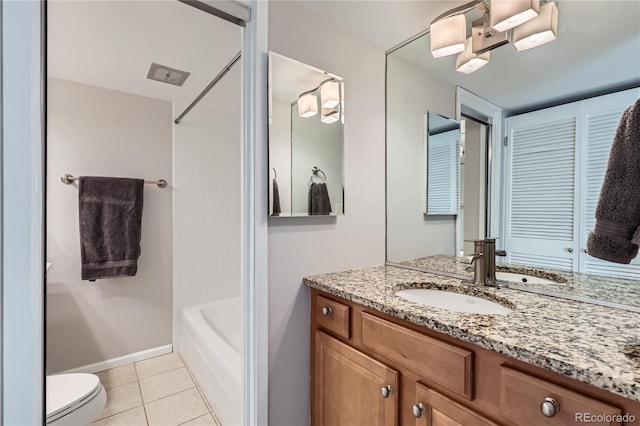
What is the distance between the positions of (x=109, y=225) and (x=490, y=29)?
2.56 m

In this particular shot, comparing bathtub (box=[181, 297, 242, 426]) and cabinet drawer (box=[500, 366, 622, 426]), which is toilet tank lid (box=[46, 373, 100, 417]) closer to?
bathtub (box=[181, 297, 242, 426])

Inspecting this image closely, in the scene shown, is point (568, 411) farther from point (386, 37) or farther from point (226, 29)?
point (226, 29)

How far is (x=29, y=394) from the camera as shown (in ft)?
2.53

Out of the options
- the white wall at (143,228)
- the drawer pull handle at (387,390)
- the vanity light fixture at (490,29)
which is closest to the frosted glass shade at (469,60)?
the vanity light fixture at (490,29)

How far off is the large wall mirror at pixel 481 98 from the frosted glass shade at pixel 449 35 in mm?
49

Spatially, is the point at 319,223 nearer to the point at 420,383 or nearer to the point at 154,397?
the point at 420,383

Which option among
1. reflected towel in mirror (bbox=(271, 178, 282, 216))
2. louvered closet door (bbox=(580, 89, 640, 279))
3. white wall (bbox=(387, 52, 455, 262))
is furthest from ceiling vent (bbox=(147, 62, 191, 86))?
louvered closet door (bbox=(580, 89, 640, 279))

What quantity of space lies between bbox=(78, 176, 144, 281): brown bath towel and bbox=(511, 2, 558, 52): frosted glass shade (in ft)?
8.05

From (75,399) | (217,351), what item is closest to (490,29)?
(217,351)

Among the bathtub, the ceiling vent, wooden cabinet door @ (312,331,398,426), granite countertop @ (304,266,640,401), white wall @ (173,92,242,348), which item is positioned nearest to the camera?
granite countertop @ (304,266,640,401)

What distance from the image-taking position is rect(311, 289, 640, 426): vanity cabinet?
1.94ft

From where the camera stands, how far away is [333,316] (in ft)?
3.79

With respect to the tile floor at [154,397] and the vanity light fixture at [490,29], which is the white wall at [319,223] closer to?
the vanity light fixture at [490,29]

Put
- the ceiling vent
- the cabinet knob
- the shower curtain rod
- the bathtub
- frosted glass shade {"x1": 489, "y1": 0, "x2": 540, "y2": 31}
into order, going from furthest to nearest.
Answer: the ceiling vent, the shower curtain rod, the bathtub, frosted glass shade {"x1": 489, "y1": 0, "x2": 540, "y2": 31}, the cabinet knob
